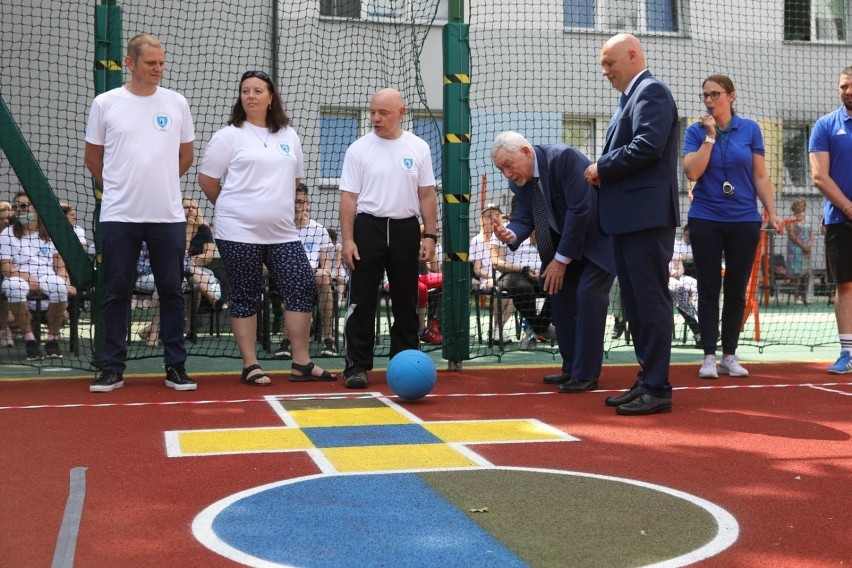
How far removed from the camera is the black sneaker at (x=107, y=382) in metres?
7.10

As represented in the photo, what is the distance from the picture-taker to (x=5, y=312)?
9797mm

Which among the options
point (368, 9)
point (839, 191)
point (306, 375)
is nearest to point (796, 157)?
point (368, 9)

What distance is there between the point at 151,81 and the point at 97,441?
2.73 metres

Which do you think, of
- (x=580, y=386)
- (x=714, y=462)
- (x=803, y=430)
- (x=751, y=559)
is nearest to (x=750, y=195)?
(x=580, y=386)

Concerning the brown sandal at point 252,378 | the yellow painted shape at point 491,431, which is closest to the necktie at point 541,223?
the yellow painted shape at point 491,431

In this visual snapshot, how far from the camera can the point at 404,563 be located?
3.22 m

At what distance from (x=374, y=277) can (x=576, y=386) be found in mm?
1564

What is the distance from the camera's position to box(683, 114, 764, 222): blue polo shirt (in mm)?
7582

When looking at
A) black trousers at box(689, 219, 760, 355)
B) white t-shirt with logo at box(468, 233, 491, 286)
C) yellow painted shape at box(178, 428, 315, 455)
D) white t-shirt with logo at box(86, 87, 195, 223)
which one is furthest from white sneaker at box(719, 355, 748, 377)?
white t-shirt with logo at box(86, 87, 195, 223)

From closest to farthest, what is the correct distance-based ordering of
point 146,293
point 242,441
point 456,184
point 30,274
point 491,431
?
point 242,441
point 491,431
point 456,184
point 30,274
point 146,293

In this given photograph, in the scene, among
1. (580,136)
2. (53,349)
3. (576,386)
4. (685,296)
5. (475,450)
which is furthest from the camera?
(580,136)

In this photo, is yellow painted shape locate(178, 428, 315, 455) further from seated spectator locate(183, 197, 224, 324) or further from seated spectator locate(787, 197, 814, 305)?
seated spectator locate(787, 197, 814, 305)

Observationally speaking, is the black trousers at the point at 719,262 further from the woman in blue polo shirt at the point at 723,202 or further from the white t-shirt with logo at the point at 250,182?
the white t-shirt with logo at the point at 250,182

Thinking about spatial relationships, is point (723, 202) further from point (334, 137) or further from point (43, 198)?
point (334, 137)
